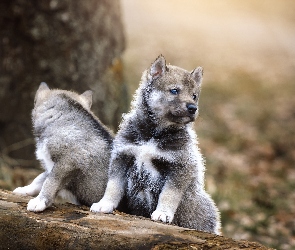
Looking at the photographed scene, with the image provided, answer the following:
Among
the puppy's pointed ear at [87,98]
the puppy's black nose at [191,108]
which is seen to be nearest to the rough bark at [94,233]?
the puppy's black nose at [191,108]

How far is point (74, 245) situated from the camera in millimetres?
3871

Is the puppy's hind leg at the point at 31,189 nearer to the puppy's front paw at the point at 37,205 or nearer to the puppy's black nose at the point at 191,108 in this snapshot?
the puppy's front paw at the point at 37,205

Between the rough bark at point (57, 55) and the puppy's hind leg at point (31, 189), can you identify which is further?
the rough bark at point (57, 55)

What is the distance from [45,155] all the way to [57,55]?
3.08m

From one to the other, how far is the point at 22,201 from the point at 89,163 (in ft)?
2.34

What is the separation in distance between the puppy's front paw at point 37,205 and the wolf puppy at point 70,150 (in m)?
0.06

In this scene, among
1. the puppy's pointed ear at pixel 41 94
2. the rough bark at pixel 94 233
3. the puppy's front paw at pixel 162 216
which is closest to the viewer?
the rough bark at pixel 94 233

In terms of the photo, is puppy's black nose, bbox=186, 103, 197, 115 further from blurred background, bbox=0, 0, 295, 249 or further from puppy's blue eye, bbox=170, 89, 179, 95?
blurred background, bbox=0, 0, 295, 249

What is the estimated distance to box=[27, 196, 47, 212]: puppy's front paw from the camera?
167 inches

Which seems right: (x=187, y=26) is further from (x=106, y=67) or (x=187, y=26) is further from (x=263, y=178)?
(x=106, y=67)

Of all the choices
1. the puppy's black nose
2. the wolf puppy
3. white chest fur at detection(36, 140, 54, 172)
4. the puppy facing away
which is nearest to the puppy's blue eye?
the puppy facing away

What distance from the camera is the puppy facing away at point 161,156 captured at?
4344 millimetres

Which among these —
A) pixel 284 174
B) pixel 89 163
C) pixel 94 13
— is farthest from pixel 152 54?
pixel 89 163

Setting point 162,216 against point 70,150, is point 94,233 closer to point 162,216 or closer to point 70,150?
point 162,216
